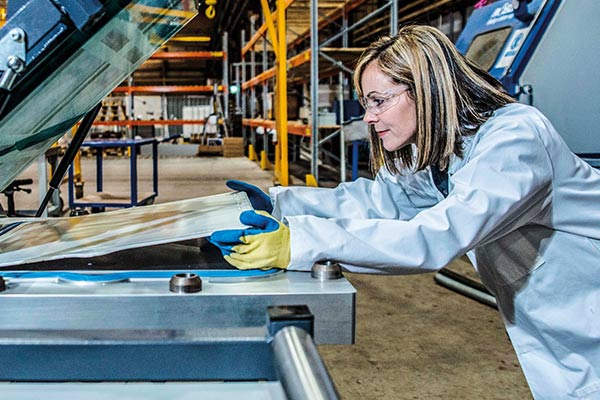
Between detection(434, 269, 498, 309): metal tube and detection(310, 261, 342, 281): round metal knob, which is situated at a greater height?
detection(310, 261, 342, 281): round metal knob

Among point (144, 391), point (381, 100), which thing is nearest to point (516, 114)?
point (381, 100)

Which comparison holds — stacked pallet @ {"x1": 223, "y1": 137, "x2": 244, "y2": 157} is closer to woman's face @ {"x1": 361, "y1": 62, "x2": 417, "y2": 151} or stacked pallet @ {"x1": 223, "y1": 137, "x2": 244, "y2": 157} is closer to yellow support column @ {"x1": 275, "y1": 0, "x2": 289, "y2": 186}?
yellow support column @ {"x1": 275, "y1": 0, "x2": 289, "y2": 186}

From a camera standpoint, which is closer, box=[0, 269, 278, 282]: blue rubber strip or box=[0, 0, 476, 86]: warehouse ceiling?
box=[0, 269, 278, 282]: blue rubber strip

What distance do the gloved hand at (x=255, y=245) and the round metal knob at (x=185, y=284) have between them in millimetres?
119

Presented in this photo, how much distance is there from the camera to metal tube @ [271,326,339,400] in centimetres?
63

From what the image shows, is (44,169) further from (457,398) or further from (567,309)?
(567,309)

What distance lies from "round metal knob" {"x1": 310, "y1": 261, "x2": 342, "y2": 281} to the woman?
0.05 m

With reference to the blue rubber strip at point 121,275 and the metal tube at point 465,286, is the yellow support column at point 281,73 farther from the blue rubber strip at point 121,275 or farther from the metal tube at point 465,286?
the blue rubber strip at point 121,275

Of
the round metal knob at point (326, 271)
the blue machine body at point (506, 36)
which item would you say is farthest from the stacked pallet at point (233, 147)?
the round metal knob at point (326, 271)

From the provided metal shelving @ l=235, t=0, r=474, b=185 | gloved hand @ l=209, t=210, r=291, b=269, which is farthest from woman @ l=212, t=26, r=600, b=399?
metal shelving @ l=235, t=0, r=474, b=185

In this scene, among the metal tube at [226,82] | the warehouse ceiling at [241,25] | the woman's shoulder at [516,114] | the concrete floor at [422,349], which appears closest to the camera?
the woman's shoulder at [516,114]

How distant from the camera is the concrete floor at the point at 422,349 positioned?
224cm

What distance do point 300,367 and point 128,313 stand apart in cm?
30

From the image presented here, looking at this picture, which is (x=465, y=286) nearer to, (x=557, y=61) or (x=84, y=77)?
(x=557, y=61)
